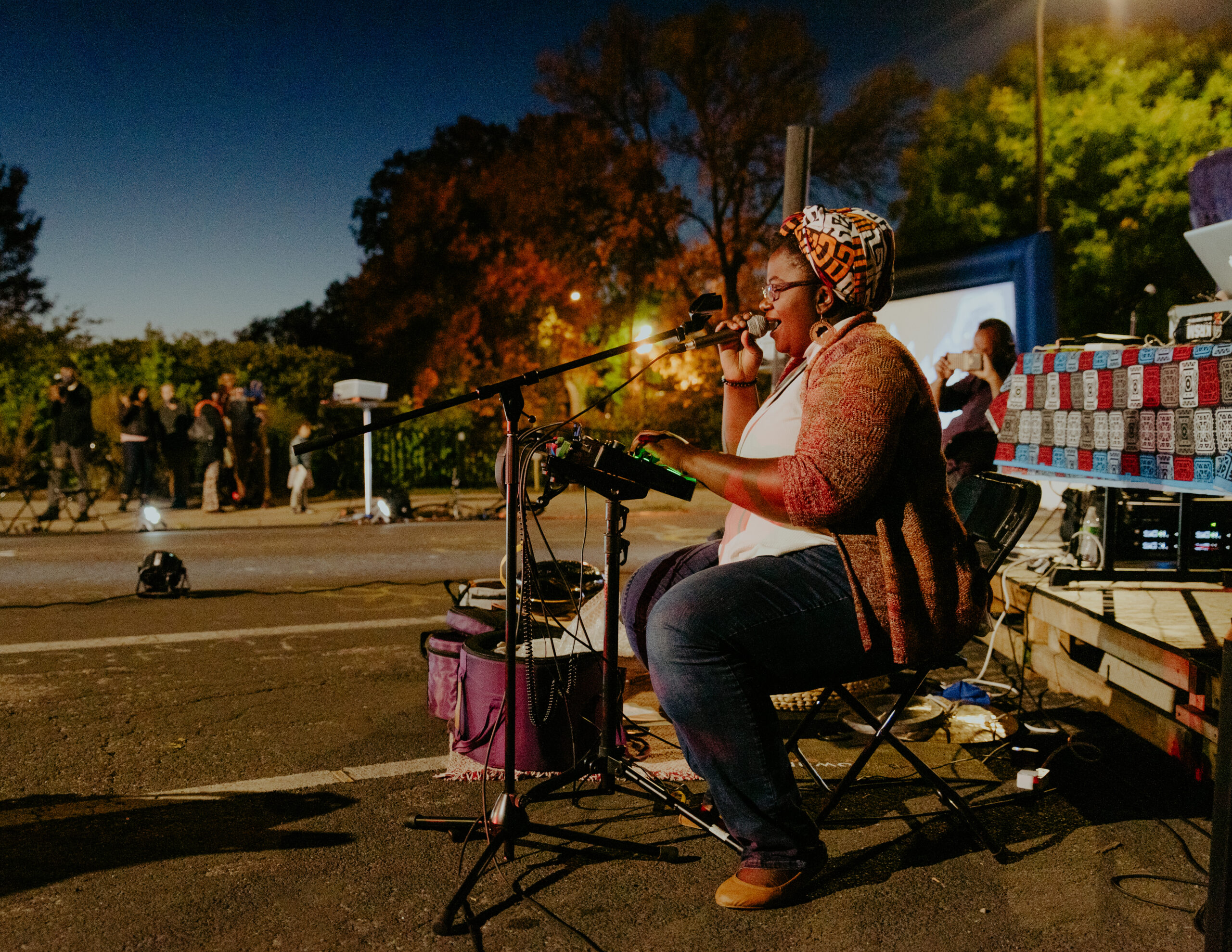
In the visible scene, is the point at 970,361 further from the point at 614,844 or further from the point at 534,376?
the point at 614,844

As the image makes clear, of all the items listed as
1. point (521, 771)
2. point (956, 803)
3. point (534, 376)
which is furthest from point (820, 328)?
point (521, 771)

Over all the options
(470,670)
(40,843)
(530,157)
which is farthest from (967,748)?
(530,157)

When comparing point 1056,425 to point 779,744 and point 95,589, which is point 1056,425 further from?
point 95,589

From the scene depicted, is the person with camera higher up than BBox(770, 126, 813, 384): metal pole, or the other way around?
BBox(770, 126, 813, 384): metal pole

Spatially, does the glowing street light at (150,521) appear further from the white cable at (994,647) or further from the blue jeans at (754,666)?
the blue jeans at (754,666)

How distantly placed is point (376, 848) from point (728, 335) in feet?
6.51

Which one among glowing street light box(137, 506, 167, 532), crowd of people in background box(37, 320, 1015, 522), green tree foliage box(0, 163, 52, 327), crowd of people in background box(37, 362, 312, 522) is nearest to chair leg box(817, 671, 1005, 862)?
glowing street light box(137, 506, 167, 532)

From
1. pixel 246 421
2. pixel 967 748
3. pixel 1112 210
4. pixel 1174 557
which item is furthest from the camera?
pixel 1112 210

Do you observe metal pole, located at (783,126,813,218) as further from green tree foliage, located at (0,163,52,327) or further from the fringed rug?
green tree foliage, located at (0,163,52,327)

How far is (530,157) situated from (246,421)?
11914 mm

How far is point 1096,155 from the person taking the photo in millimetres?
22703

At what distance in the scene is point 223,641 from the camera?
5.64m

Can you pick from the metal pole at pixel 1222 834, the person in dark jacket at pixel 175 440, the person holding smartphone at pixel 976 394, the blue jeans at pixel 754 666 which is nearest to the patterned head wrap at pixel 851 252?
the blue jeans at pixel 754 666

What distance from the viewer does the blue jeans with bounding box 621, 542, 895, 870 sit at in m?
2.47
